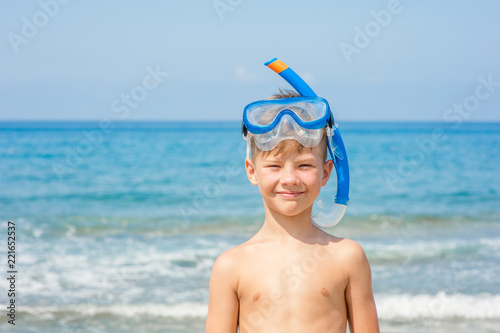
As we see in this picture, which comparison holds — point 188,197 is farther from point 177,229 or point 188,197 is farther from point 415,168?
point 415,168

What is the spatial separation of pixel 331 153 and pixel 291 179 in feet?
0.88

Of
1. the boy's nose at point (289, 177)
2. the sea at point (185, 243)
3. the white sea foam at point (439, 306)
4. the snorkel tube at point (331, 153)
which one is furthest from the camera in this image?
the sea at point (185, 243)

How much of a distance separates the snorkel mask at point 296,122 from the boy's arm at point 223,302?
461 mm

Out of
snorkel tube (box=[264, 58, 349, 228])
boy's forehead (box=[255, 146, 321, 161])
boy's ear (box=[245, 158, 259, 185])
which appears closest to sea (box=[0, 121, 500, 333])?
snorkel tube (box=[264, 58, 349, 228])

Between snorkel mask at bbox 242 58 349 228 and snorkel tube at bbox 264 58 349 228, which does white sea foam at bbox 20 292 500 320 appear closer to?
snorkel tube at bbox 264 58 349 228

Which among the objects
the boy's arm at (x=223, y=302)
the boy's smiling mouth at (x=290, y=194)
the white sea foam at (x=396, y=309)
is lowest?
the boy's arm at (x=223, y=302)

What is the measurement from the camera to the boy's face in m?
2.47

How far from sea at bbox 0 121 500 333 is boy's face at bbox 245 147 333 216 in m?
3.75

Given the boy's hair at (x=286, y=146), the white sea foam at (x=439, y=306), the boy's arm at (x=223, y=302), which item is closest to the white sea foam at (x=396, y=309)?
the white sea foam at (x=439, y=306)

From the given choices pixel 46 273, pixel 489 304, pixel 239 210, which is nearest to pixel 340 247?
pixel 489 304

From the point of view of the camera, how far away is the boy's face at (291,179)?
2471mm

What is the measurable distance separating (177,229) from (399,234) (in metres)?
3.87

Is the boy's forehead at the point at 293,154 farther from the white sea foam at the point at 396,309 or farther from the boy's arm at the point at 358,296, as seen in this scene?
the white sea foam at the point at 396,309

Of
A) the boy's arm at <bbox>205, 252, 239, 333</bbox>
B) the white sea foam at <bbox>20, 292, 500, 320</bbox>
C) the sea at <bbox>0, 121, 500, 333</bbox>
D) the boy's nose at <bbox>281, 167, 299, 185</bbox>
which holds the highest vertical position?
the sea at <bbox>0, 121, 500, 333</bbox>
